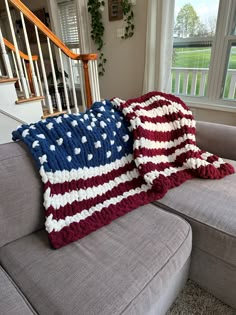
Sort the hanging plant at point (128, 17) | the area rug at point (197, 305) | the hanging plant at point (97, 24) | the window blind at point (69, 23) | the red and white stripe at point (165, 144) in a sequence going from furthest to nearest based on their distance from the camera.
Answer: the window blind at point (69, 23) → the hanging plant at point (97, 24) → the hanging plant at point (128, 17) → the red and white stripe at point (165, 144) → the area rug at point (197, 305)

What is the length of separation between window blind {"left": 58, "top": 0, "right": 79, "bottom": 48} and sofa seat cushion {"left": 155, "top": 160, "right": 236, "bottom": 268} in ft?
11.7

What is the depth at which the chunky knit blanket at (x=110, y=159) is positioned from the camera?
901 millimetres

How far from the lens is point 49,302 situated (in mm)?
631

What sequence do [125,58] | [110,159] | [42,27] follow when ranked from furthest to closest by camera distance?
[125,58], [42,27], [110,159]

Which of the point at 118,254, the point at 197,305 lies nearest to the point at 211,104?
the point at 197,305

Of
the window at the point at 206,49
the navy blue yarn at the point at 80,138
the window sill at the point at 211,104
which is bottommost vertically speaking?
the window sill at the point at 211,104

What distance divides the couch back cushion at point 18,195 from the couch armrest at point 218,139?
111cm

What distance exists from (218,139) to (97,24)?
103 inches

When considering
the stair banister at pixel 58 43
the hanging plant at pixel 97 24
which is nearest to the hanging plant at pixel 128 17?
the hanging plant at pixel 97 24

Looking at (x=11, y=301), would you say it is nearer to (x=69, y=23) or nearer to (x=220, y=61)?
(x=220, y=61)

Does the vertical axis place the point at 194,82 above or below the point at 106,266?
above

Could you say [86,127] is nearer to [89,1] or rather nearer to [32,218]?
[32,218]

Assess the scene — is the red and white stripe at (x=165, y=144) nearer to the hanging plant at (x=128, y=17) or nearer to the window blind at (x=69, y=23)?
the hanging plant at (x=128, y=17)

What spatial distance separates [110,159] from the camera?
1115 mm
